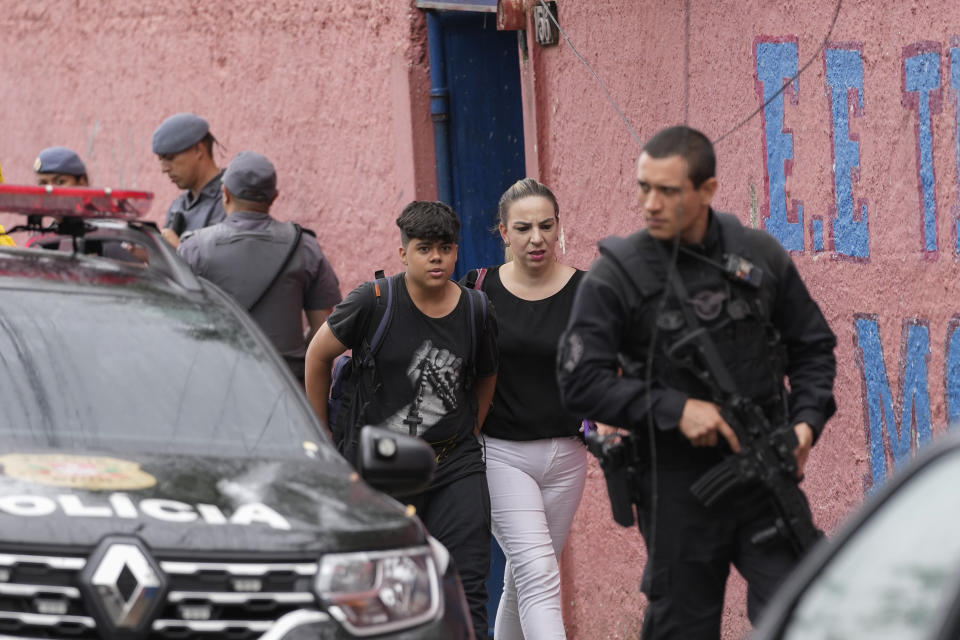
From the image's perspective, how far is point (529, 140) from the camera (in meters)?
8.42

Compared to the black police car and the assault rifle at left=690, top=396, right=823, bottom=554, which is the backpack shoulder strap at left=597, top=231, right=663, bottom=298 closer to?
the assault rifle at left=690, top=396, right=823, bottom=554

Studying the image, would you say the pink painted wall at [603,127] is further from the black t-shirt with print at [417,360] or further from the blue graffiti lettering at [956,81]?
the black t-shirt with print at [417,360]

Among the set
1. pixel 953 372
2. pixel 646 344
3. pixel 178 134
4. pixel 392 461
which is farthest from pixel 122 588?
pixel 178 134

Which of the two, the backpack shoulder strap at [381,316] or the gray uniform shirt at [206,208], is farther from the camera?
the gray uniform shirt at [206,208]

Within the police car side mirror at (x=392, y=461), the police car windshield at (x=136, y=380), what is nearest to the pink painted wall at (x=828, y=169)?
the police car side mirror at (x=392, y=461)

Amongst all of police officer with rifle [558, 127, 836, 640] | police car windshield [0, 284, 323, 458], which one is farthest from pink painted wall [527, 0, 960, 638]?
police car windshield [0, 284, 323, 458]

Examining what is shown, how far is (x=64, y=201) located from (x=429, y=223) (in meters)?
1.31

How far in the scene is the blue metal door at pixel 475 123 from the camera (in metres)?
9.33

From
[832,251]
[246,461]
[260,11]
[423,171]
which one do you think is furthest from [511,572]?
[260,11]

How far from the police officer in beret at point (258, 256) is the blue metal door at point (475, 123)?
197 cm

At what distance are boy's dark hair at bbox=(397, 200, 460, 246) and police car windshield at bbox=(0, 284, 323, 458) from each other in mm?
1024

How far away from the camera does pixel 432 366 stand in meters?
6.11

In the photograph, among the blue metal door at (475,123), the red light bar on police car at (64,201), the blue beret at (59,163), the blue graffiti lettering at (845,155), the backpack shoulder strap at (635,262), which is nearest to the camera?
the backpack shoulder strap at (635,262)

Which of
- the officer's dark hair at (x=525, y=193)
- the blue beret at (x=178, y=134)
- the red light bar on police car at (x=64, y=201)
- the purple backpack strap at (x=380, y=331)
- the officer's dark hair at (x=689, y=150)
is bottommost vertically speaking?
the purple backpack strap at (x=380, y=331)
